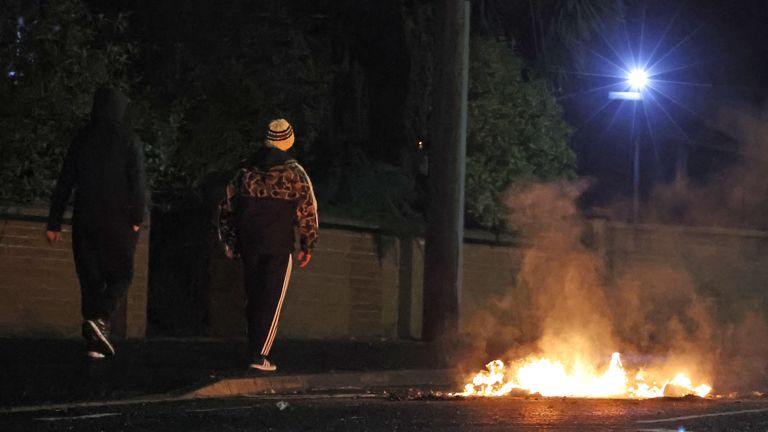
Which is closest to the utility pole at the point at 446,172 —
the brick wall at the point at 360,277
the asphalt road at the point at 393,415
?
the brick wall at the point at 360,277

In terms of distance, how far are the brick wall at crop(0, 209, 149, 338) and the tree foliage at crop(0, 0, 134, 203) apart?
0.61 m

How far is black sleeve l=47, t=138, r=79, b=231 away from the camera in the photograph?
A: 9.55m

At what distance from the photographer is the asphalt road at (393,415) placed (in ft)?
24.1

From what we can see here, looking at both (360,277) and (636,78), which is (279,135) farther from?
(636,78)

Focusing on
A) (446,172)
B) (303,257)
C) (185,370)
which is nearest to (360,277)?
(446,172)

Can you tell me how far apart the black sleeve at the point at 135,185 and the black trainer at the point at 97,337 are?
2.53 ft

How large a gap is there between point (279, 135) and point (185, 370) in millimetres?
1850

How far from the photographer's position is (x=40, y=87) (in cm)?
1330

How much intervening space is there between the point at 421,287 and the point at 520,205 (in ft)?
6.82

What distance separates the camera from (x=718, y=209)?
69.0ft

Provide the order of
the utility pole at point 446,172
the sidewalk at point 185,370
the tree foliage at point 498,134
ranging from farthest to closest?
1. the tree foliage at point 498,134
2. the utility pole at point 446,172
3. the sidewalk at point 185,370

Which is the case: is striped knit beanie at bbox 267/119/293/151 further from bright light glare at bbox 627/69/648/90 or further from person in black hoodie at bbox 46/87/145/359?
bright light glare at bbox 627/69/648/90

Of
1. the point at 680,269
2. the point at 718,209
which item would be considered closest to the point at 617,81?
the point at 718,209

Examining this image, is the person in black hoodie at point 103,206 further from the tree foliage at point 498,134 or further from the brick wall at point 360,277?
the tree foliage at point 498,134
